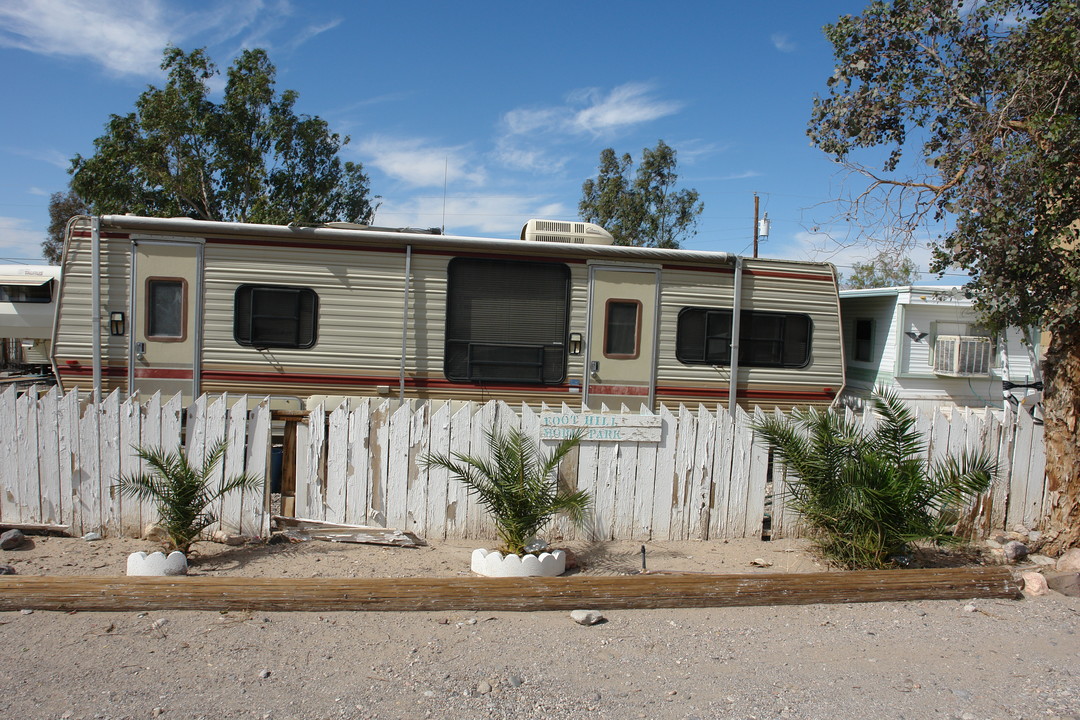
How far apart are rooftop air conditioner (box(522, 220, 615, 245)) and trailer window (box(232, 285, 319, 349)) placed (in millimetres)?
2349

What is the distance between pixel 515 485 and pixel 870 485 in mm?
2451

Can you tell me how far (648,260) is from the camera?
26.1 ft

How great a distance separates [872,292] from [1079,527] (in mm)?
4517

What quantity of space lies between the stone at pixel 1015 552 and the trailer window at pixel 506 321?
160 inches

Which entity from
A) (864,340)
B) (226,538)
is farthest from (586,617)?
(864,340)

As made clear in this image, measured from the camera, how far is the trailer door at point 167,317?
733cm

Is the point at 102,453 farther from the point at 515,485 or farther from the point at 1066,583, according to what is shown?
the point at 1066,583

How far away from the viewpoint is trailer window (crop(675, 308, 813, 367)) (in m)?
8.09

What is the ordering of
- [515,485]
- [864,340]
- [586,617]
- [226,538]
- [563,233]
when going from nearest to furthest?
[586,617]
[515,485]
[226,538]
[563,233]
[864,340]

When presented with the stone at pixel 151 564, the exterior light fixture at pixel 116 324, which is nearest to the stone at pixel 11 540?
the stone at pixel 151 564

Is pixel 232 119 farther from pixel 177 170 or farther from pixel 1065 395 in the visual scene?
pixel 1065 395

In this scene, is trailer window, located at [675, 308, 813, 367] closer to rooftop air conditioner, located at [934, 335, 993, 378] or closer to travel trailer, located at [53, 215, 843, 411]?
travel trailer, located at [53, 215, 843, 411]

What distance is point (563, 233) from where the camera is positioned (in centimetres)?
819

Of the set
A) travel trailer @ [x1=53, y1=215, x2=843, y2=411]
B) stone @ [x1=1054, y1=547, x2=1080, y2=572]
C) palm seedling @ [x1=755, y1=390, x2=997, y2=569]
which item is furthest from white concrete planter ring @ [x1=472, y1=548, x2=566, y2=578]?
stone @ [x1=1054, y1=547, x2=1080, y2=572]
